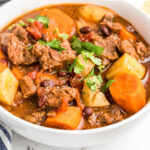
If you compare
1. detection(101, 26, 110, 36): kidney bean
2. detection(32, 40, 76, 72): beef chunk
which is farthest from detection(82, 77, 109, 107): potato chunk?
detection(101, 26, 110, 36): kidney bean

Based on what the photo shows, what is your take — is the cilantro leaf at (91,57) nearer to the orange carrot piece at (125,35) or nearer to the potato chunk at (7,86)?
the orange carrot piece at (125,35)

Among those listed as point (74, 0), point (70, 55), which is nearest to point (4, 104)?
point (70, 55)

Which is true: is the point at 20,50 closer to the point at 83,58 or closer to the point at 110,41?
the point at 83,58

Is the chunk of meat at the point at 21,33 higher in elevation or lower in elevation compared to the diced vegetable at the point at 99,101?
higher

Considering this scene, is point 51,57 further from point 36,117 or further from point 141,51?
point 141,51

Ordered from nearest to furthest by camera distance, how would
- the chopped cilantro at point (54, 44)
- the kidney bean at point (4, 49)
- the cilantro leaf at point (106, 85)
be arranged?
the cilantro leaf at point (106, 85)
the chopped cilantro at point (54, 44)
the kidney bean at point (4, 49)

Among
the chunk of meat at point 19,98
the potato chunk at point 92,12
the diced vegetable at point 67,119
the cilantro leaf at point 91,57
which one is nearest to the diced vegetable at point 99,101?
the diced vegetable at point 67,119
